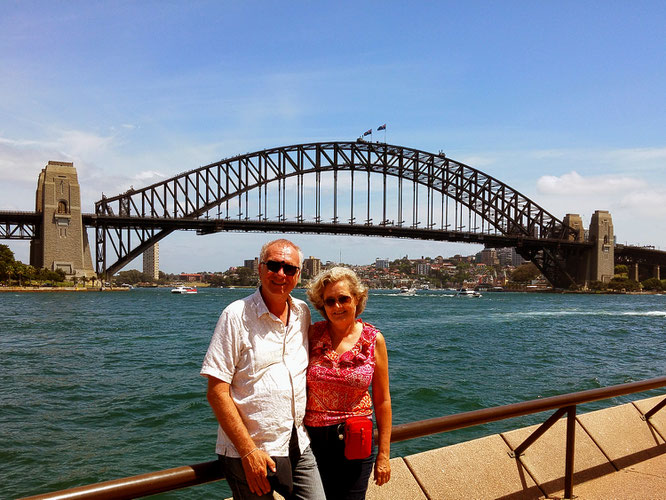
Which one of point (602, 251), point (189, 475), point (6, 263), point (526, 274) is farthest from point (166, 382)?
point (526, 274)

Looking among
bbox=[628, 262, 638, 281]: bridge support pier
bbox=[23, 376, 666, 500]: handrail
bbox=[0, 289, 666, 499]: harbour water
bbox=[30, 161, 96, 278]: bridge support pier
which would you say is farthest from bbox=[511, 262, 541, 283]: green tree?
bbox=[23, 376, 666, 500]: handrail

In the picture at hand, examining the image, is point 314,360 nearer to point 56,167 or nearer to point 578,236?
point 56,167

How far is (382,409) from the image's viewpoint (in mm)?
2475

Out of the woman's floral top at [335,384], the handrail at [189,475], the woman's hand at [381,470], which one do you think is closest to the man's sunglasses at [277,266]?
the woman's floral top at [335,384]

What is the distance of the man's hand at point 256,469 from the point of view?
7.04 ft

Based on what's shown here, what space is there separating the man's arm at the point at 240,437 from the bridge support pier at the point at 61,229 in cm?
6059

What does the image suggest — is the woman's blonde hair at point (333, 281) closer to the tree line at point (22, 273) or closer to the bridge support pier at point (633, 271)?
the tree line at point (22, 273)

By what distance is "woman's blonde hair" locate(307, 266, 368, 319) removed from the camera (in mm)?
2523

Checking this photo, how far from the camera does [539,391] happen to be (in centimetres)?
1193

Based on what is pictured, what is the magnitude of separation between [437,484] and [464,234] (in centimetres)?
6660

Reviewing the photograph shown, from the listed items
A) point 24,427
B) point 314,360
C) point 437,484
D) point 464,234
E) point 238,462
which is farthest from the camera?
point 464,234

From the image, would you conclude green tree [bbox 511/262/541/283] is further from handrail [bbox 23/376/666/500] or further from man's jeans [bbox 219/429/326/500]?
man's jeans [bbox 219/429/326/500]

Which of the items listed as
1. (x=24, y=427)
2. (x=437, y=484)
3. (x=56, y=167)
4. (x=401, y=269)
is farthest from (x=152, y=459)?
(x=401, y=269)

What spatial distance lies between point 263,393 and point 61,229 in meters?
61.5
